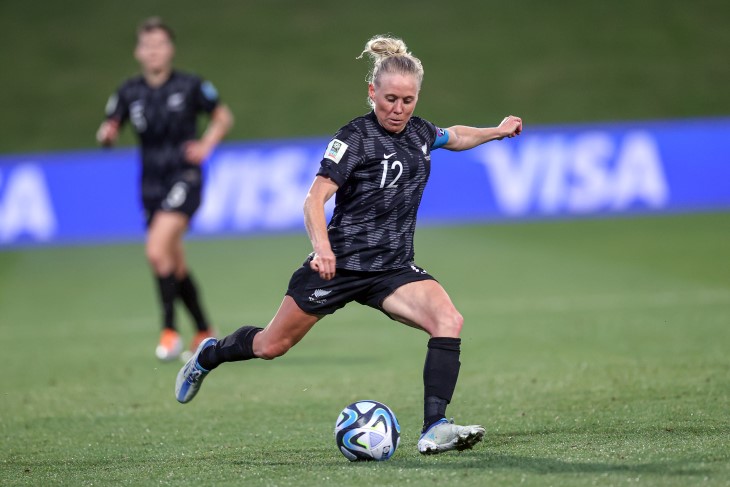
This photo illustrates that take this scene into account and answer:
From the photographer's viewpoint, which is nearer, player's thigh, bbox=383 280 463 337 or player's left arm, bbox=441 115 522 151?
player's thigh, bbox=383 280 463 337

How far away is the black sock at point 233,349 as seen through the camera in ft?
21.4

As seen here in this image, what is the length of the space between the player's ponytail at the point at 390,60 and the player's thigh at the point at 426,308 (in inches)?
41.1

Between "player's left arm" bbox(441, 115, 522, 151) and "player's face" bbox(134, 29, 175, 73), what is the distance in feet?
13.8

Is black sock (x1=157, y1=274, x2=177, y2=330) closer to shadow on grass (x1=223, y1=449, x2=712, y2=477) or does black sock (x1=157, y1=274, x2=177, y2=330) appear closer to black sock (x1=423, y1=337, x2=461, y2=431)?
shadow on grass (x1=223, y1=449, x2=712, y2=477)

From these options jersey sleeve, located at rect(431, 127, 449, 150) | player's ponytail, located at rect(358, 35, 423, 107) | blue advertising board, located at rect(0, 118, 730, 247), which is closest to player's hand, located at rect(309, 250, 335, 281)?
player's ponytail, located at rect(358, 35, 423, 107)

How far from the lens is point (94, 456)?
6.06m

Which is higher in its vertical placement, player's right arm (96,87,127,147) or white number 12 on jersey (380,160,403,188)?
player's right arm (96,87,127,147)

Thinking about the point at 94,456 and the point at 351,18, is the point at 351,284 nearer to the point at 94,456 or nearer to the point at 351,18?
the point at 94,456

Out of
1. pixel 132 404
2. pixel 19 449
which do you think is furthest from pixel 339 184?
pixel 132 404

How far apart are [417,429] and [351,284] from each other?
973 millimetres

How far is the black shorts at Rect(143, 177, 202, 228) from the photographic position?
33.3ft

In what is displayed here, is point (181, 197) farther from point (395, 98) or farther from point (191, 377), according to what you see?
point (395, 98)

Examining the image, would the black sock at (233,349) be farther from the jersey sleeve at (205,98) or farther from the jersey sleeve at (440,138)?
the jersey sleeve at (205,98)

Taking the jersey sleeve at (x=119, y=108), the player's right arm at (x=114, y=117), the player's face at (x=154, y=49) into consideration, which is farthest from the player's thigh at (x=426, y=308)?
the jersey sleeve at (x=119, y=108)
